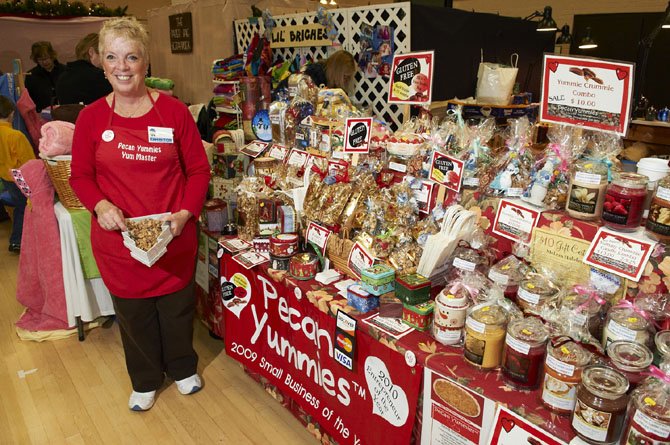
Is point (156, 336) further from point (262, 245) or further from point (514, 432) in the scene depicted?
point (514, 432)

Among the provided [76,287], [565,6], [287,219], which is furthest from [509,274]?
[565,6]

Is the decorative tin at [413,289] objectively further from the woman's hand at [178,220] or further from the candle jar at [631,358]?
the woman's hand at [178,220]

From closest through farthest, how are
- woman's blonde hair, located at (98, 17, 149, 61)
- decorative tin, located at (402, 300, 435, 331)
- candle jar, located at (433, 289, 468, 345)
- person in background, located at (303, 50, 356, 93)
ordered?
candle jar, located at (433, 289, 468, 345) < decorative tin, located at (402, 300, 435, 331) < woman's blonde hair, located at (98, 17, 149, 61) < person in background, located at (303, 50, 356, 93)

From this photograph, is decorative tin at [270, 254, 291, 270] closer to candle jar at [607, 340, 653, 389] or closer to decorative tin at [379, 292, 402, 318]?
decorative tin at [379, 292, 402, 318]

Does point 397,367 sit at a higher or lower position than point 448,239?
lower

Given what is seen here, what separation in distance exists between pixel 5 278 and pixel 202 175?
9.11ft

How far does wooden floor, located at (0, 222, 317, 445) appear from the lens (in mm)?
2283

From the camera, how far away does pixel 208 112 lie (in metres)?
4.79

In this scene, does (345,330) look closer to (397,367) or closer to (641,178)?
(397,367)

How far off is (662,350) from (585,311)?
0.21m

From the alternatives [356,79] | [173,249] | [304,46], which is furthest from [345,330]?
[304,46]

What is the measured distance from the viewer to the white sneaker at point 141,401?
2.42 metres

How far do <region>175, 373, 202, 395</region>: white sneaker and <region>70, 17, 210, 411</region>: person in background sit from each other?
0.92ft

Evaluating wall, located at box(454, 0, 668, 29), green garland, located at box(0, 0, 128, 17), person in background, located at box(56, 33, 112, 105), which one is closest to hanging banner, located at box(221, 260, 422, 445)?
person in background, located at box(56, 33, 112, 105)
